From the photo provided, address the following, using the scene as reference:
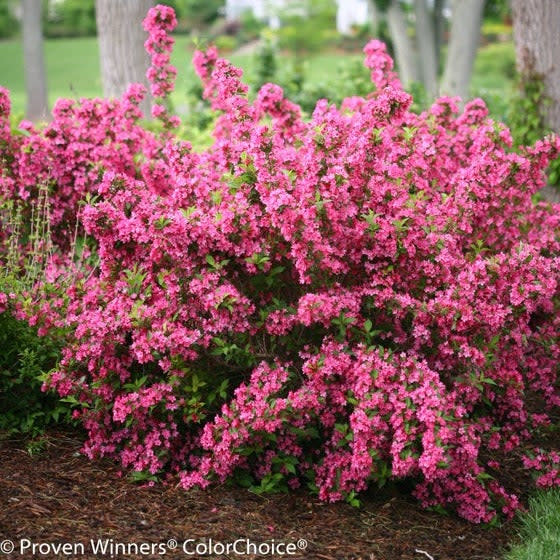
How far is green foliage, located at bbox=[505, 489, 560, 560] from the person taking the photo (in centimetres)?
382

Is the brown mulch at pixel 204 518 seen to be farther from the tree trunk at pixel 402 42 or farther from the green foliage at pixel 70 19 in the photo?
the green foliage at pixel 70 19

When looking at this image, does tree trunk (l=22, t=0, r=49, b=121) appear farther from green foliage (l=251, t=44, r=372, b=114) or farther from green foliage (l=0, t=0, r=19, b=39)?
green foliage (l=0, t=0, r=19, b=39)

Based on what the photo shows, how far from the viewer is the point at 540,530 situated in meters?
4.06

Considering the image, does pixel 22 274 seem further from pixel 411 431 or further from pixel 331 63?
pixel 331 63

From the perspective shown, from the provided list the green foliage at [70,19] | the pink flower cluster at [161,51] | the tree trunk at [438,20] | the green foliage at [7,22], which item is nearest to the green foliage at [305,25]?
the green foliage at [70,19]

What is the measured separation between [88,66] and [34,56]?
58.8ft

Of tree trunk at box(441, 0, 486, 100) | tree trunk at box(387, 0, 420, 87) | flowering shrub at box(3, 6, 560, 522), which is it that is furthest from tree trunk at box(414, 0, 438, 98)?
flowering shrub at box(3, 6, 560, 522)

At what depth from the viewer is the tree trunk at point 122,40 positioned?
859cm

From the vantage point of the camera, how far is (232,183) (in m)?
4.25

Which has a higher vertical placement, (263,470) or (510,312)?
(510,312)

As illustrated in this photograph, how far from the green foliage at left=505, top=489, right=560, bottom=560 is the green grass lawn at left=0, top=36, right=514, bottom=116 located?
24736 mm

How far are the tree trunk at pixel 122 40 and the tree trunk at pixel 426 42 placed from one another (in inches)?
331

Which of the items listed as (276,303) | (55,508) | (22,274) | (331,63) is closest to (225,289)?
(276,303)

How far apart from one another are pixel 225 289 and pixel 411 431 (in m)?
1.00
